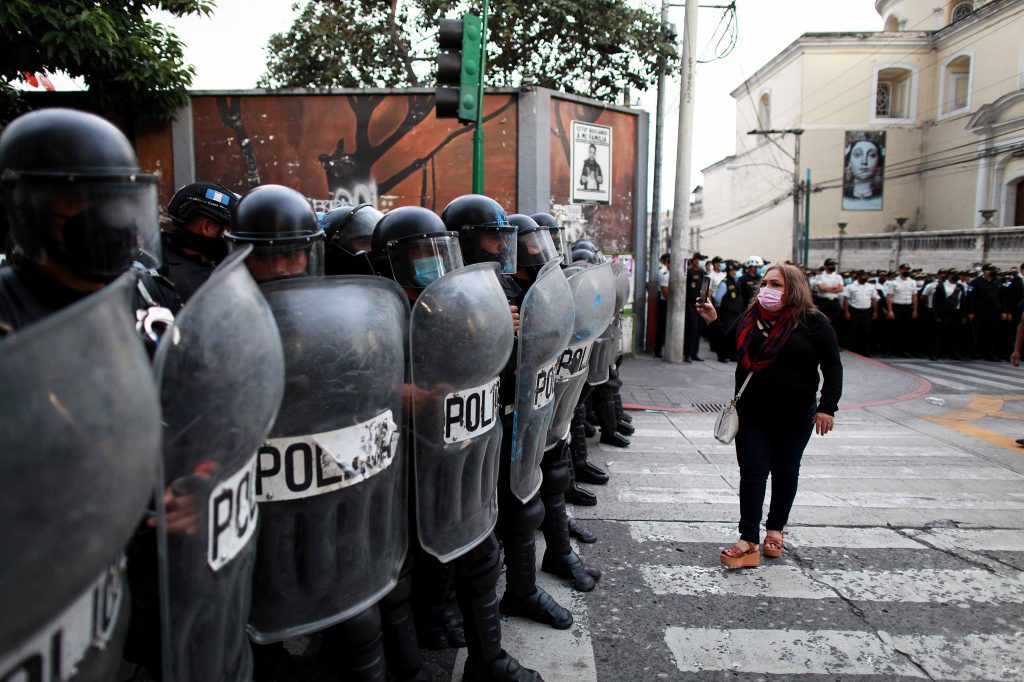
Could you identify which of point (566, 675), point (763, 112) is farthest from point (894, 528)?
point (763, 112)

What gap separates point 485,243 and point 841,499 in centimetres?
360

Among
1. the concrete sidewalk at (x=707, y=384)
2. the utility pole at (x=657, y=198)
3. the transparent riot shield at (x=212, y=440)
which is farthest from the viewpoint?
the utility pole at (x=657, y=198)

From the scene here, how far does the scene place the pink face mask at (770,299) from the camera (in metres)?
3.79

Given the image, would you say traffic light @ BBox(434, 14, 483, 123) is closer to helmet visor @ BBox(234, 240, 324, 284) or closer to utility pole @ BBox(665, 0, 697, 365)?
helmet visor @ BBox(234, 240, 324, 284)

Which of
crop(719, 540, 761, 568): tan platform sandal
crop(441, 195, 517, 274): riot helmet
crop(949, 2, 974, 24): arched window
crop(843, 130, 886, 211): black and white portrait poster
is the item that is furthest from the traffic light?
crop(949, 2, 974, 24): arched window

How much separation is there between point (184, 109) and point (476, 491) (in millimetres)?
10369

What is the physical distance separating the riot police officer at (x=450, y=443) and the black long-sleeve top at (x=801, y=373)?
2014mm

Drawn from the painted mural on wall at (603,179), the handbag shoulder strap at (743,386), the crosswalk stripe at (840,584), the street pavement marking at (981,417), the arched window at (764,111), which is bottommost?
the street pavement marking at (981,417)

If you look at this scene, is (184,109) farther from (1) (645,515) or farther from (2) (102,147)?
(2) (102,147)

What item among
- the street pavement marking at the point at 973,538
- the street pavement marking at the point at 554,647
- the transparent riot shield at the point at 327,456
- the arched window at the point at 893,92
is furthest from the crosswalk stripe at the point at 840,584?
the arched window at the point at 893,92

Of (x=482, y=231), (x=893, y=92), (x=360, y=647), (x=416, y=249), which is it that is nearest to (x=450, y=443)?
(x=360, y=647)

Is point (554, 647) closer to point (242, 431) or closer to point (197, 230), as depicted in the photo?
point (242, 431)

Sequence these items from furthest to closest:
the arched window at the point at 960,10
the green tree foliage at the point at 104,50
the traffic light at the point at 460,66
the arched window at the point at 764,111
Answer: the arched window at the point at 764,111
the arched window at the point at 960,10
the green tree foliage at the point at 104,50
the traffic light at the point at 460,66

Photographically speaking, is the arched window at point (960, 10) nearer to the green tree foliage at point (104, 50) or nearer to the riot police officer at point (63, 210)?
the green tree foliage at point (104, 50)
